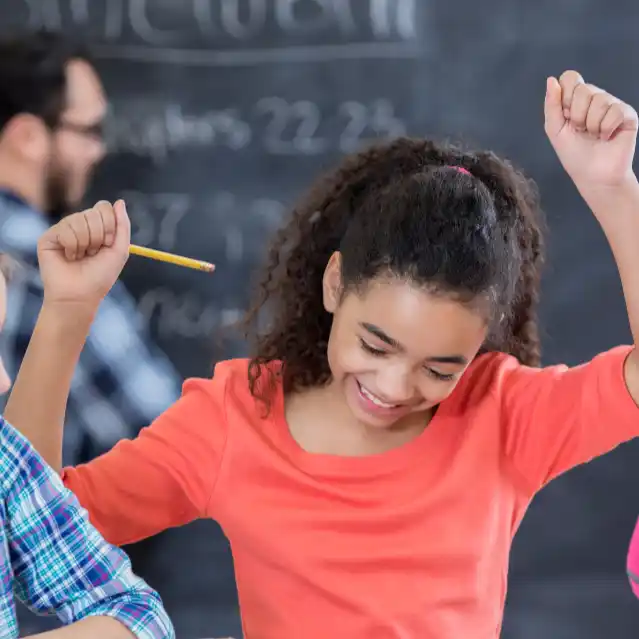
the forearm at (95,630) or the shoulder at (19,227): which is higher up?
the shoulder at (19,227)

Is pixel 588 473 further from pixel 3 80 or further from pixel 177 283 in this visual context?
pixel 3 80

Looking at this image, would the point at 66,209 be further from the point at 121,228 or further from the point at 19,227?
the point at 121,228

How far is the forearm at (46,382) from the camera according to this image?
35.0 inches

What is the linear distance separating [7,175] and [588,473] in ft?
3.49

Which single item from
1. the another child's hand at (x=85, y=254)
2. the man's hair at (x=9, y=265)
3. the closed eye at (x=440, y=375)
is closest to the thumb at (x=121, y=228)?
the another child's hand at (x=85, y=254)

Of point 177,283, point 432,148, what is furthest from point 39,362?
point 177,283

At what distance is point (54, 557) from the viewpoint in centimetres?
75

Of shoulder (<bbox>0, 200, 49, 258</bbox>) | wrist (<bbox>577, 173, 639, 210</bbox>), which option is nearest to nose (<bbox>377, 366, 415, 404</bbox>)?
wrist (<bbox>577, 173, 639, 210</bbox>)

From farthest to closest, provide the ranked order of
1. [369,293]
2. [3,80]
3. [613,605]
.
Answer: [613,605] → [3,80] → [369,293]

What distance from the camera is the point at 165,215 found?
4.98 ft

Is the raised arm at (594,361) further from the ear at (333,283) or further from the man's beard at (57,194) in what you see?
the man's beard at (57,194)

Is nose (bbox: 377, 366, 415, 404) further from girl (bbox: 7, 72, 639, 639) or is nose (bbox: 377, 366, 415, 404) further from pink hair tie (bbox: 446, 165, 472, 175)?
pink hair tie (bbox: 446, 165, 472, 175)

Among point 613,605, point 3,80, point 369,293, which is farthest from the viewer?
point 613,605

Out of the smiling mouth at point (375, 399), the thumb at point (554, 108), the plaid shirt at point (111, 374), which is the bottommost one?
the plaid shirt at point (111, 374)
